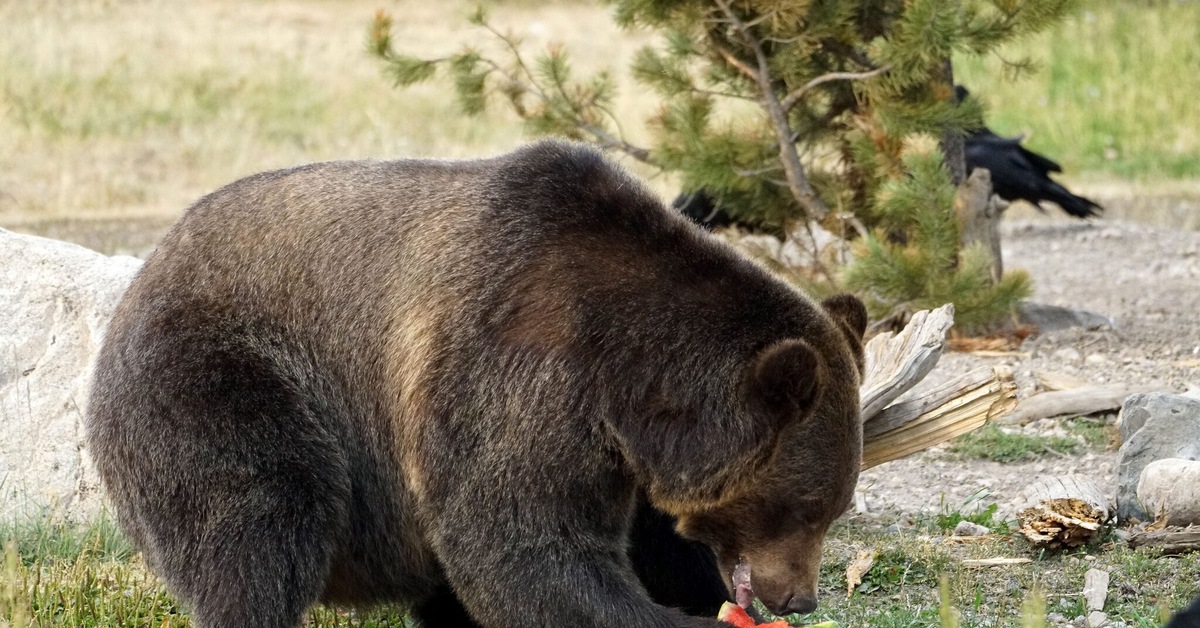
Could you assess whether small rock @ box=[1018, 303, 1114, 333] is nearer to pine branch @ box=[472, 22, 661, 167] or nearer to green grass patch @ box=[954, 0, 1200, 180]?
pine branch @ box=[472, 22, 661, 167]

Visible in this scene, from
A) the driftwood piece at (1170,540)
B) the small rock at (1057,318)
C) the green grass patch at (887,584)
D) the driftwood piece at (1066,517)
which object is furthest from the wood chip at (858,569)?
the small rock at (1057,318)

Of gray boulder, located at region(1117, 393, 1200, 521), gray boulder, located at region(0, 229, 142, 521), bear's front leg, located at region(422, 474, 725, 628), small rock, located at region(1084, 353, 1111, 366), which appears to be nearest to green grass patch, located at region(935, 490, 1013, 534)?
gray boulder, located at region(1117, 393, 1200, 521)

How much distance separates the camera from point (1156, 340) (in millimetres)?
8391

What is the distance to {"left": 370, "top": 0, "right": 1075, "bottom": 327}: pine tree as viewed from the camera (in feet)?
24.7

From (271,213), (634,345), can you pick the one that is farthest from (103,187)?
(634,345)

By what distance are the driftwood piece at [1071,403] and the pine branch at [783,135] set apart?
6.25 ft

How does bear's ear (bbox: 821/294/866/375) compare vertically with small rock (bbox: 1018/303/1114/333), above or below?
above

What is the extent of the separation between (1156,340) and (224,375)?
6229mm

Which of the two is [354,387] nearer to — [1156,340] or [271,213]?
[271,213]

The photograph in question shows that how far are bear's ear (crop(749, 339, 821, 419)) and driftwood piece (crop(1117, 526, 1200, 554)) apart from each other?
2.10 m

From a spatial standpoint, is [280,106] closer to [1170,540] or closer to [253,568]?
[1170,540]

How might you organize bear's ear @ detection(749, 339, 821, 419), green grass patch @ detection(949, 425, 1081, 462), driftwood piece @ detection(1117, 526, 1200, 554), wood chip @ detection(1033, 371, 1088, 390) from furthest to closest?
1. wood chip @ detection(1033, 371, 1088, 390)
2. green grass patch @ detection(949, 425, 1081, 462)
3. driftwood piece @ detection(1117, 526, 1200, 554)
4. bear's ear @ detection(749, 339, 821, 419)

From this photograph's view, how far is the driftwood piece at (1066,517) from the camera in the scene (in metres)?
5.12

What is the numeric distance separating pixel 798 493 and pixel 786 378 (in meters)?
0.38
